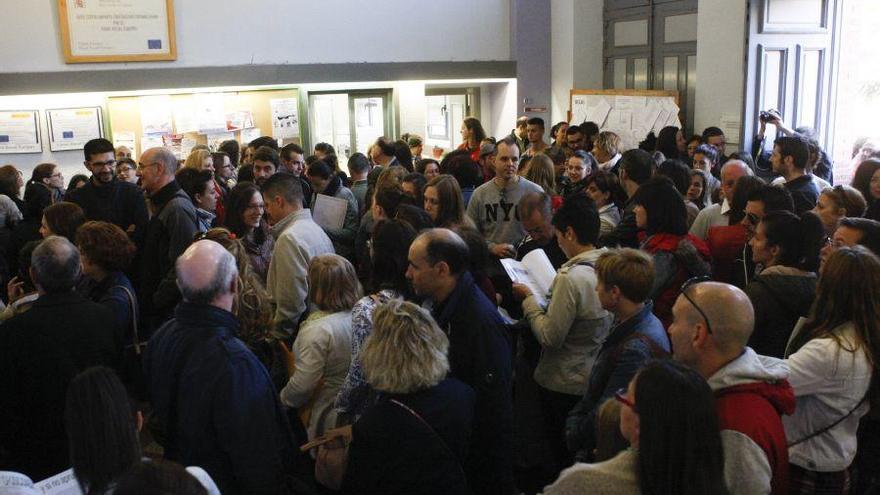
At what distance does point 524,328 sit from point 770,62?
622 cm

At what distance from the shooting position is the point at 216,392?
2.61 meters

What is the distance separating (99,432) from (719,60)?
28.2 feet

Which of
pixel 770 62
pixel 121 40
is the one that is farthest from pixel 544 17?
pixel 121 40

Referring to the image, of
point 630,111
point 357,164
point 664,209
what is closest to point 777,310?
point 664,209

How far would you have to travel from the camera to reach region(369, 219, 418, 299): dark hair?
11.2 ft

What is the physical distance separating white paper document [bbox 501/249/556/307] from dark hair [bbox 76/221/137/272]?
197 centimetres

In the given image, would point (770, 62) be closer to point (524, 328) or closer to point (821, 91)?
point (821, 91)

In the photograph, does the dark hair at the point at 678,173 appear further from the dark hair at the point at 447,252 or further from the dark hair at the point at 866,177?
the dark hair at the point at 447,252

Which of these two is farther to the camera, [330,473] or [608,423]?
[330,473]

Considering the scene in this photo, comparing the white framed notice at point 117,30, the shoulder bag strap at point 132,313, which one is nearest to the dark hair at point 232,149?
the white framed notice at point 117,30

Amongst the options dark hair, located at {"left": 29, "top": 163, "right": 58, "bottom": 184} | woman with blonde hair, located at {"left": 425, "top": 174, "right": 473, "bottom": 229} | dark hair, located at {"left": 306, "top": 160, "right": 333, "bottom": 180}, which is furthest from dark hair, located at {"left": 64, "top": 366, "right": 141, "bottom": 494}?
dark hair, located at {"left": 29, "top": 163, "right": 58, "bottom": 184}

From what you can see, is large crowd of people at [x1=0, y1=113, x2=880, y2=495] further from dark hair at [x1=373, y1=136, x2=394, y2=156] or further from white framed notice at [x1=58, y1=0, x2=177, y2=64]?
white framed notice at [x1=58, y1=0, x2=177, y2=64]

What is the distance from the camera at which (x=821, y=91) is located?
29.2ft

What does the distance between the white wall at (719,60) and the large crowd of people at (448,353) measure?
4.23m
